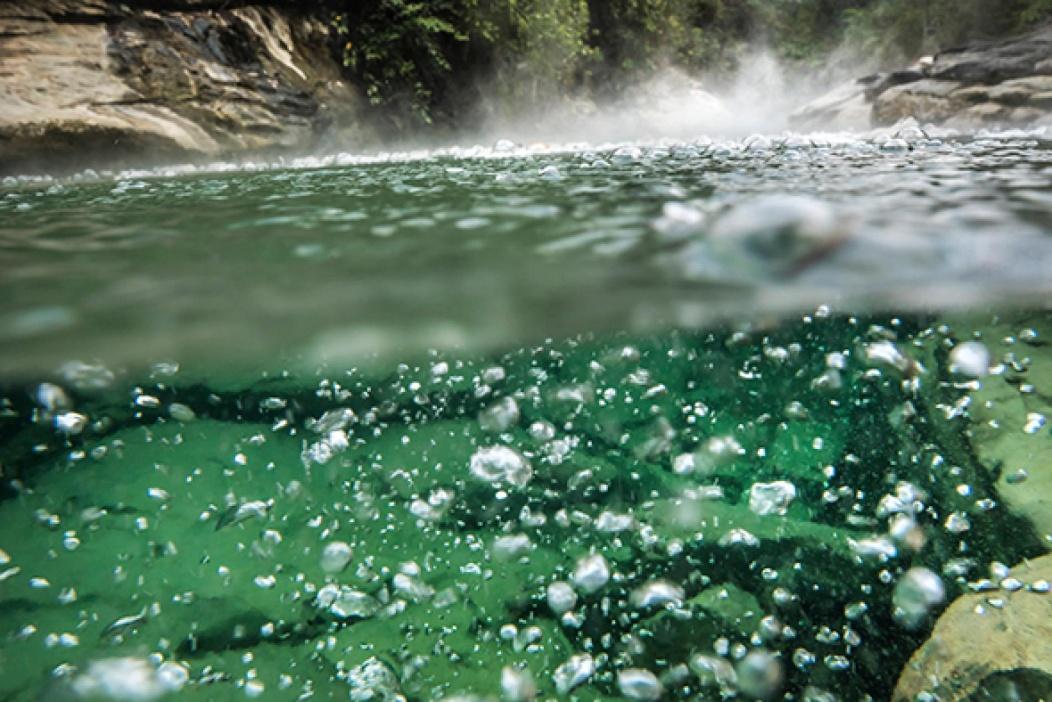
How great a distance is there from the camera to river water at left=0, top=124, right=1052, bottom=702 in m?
1.95

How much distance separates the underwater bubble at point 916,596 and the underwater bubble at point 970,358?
969 mm

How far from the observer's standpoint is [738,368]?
9.37 ft

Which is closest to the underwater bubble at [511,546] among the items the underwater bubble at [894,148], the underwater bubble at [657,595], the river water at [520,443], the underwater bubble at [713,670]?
the river water at [520,443]

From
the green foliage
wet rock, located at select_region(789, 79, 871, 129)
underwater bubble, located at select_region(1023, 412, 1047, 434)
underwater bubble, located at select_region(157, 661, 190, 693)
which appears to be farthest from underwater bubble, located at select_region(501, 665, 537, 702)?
the green foliage

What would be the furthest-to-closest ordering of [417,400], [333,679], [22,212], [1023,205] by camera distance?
[22,212] < [417,400] < [1023,205] < [333,679]

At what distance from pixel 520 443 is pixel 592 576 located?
23.4 inches

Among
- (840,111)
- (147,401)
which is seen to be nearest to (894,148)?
(147,401)

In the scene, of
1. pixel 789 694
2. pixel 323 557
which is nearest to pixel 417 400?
pixel 323 557

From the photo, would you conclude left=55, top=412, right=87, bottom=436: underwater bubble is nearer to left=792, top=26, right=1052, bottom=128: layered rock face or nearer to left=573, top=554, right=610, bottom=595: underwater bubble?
left=573, top=554, right=610, bottom=595: underwater bubble

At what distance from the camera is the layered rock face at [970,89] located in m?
10.1

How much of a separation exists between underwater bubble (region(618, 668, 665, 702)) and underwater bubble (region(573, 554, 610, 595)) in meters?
0.30

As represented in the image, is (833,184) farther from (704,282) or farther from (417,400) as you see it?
(417,400)

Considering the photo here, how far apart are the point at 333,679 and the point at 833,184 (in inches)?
117

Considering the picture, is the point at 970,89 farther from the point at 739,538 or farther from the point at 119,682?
the point at 119,682
